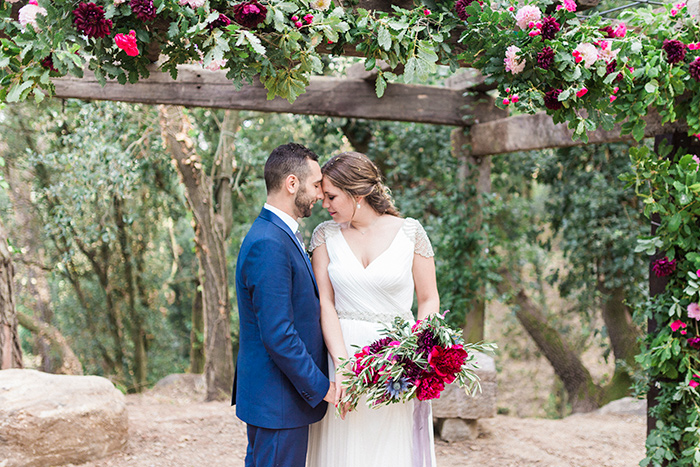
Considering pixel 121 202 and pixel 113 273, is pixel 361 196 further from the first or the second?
pixel 113 273

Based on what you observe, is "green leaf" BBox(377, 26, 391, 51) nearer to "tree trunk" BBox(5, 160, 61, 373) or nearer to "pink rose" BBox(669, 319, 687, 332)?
"pink rose" BBox(669, 319, 687, 332)

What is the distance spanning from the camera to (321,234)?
2.58 m

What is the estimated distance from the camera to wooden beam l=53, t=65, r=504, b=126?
3625 millimetres

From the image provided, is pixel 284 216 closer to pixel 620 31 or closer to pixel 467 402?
pixel 620 31

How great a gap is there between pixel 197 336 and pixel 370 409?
7040mm

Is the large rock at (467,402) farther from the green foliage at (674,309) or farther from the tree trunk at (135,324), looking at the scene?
the tree trunk at (135,324)

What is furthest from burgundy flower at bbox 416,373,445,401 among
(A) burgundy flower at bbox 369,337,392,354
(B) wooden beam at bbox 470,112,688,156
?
(B) wooden beam at bbox 470,112,688,156

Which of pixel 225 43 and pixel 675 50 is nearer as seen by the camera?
pixel 225 43

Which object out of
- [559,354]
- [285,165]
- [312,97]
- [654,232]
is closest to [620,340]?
[559,354]

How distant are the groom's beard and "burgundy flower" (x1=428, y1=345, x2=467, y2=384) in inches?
29.9

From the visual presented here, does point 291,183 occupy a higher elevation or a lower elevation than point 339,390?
higher

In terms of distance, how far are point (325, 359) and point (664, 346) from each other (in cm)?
178

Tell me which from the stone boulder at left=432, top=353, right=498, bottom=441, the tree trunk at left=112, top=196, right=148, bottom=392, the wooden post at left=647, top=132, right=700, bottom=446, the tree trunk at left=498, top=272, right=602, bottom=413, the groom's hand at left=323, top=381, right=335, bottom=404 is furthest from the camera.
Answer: the tree trunk at left=112, top=196, right=148, bottom=392

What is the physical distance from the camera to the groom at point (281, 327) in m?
2.13
